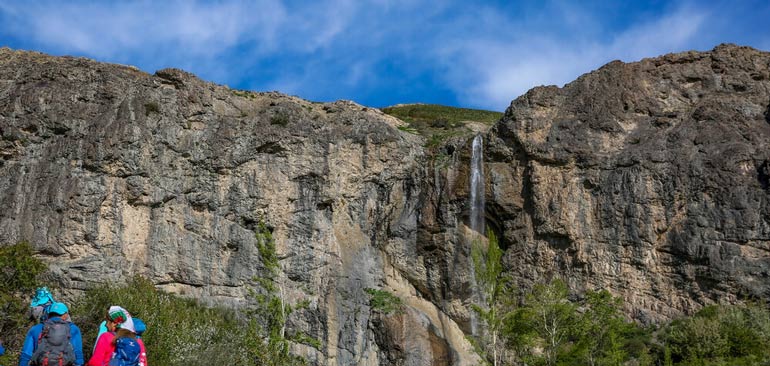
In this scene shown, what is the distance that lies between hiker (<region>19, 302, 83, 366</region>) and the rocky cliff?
21.7 m

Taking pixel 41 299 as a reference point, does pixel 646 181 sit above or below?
above

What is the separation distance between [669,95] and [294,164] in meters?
18.5

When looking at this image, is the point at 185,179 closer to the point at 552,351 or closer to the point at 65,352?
the point at 552,351

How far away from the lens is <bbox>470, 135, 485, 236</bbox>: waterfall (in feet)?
115

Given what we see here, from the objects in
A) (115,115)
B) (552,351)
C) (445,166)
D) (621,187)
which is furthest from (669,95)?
(115,115)

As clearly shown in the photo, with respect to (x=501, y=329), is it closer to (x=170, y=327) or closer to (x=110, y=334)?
(x=170, y=327)

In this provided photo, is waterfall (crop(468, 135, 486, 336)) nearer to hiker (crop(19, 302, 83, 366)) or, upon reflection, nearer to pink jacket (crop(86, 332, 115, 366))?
hiker (crop(19, 302, 83, 366))

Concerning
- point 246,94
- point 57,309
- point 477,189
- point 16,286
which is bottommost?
point 16,286

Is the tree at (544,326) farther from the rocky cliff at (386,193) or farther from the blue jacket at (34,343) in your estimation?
the blue jacket at (34,343)

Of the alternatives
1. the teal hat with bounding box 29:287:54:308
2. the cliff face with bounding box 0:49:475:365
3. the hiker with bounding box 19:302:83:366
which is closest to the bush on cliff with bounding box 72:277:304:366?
the cliff face with bounding box 0:49:475:365

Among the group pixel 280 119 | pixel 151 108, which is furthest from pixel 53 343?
pixel 280 119

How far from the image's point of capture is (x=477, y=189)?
35.5 meters

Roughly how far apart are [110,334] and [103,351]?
0.79 feet

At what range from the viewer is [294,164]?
35.3m
